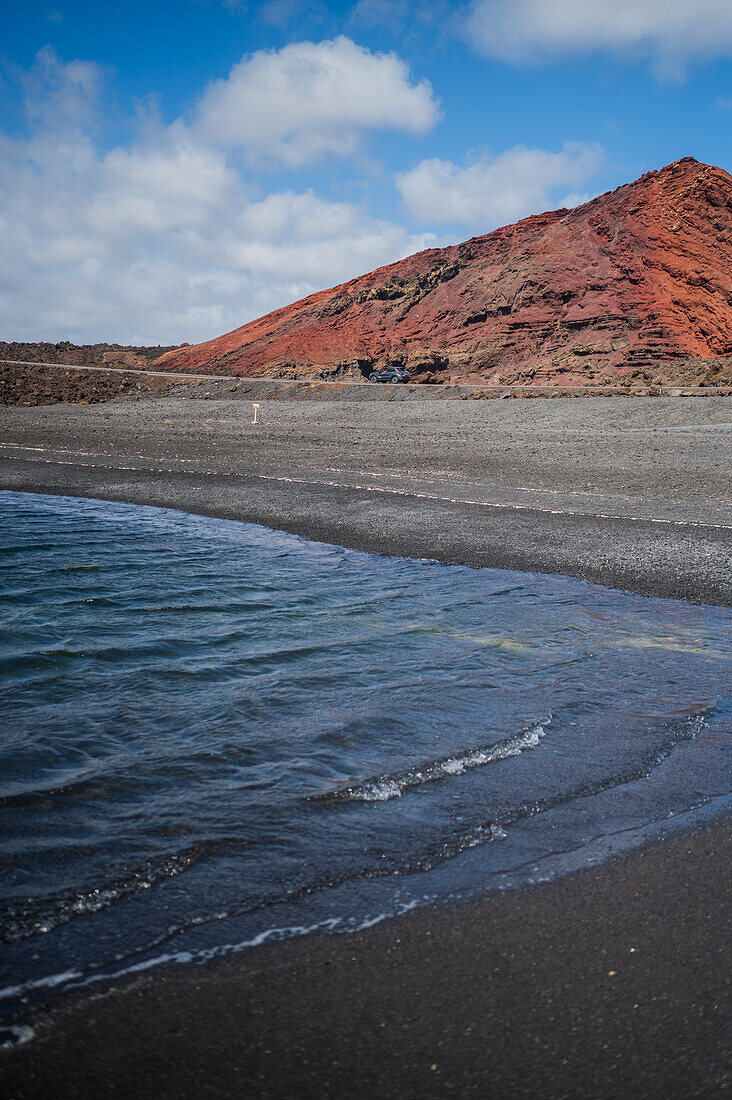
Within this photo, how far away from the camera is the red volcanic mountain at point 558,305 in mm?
43469

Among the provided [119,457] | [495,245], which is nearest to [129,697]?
[119,457]

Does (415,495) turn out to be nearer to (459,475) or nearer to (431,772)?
(459,475)

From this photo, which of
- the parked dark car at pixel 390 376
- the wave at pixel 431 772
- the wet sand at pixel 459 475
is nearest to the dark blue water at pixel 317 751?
the wave at pixel 431 772

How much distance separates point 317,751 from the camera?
3.94 m

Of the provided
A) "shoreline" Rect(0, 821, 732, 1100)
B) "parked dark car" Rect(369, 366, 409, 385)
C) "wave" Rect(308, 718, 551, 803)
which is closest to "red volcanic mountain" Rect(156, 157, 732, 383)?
"parked dark car" Rect(369, 366, 409, 385)

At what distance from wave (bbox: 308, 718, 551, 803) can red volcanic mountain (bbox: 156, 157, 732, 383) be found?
1425 inches

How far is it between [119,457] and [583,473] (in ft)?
32.9

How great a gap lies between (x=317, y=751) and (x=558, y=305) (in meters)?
47.8

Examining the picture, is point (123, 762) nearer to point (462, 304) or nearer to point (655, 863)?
point (655, 863)

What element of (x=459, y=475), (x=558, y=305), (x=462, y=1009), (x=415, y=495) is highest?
(x=558, y=305)

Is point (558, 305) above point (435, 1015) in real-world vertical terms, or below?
above

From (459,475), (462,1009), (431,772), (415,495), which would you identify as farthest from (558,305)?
(462,1009)

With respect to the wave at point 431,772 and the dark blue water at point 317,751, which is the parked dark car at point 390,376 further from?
the wave at point 431,772

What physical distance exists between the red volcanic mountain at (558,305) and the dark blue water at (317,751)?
112ft
